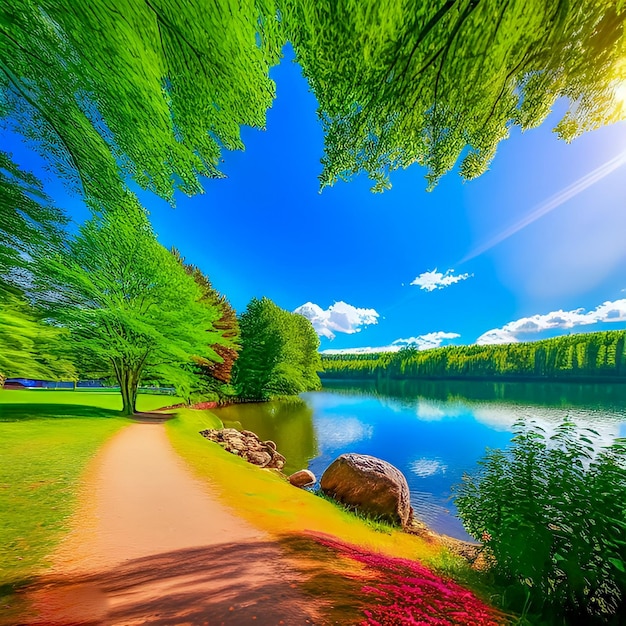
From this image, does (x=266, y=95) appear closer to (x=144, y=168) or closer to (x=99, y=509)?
(x=144, y=168)

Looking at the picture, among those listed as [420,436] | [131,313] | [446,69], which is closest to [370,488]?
[446,69]

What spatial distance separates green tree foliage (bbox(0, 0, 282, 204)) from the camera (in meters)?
2.90

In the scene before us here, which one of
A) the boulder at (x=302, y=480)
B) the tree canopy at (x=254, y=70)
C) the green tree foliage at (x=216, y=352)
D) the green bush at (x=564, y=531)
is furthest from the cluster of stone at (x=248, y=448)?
the green tree foliage at (x=216, y=352)

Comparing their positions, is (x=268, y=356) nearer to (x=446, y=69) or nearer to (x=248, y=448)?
(x=248, y=448)

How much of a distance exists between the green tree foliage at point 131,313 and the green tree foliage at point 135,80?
9705mm

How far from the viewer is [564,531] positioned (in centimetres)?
365

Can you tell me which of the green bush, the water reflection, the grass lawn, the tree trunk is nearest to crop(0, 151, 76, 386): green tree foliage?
the grass lawn

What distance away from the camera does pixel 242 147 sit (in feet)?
13.9

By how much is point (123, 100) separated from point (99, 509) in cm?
699

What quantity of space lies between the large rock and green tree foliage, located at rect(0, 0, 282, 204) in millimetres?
9348

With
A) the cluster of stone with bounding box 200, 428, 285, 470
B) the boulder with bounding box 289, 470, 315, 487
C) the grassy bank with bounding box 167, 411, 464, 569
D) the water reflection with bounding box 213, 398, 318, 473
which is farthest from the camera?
the water reflection with bounding box 213, 398, 318, 473

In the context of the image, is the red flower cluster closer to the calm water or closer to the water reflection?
the calm water

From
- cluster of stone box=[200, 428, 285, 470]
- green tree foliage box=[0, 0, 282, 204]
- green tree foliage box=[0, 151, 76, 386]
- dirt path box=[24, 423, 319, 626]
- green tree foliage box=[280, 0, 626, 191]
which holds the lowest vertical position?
cluster of stone box=[200, 428, 285, 470]

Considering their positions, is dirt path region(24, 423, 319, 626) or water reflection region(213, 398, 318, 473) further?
water reflection region(213, 398, 318, 473)
